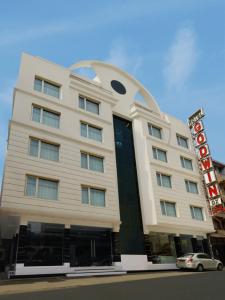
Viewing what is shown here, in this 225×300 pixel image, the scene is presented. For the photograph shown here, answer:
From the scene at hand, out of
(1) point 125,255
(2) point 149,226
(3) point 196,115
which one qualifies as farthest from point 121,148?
(3) point 196,115

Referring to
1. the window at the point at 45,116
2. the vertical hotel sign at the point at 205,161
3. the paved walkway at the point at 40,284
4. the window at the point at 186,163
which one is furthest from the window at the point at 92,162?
the vertical hotel sign at the point at 205,161

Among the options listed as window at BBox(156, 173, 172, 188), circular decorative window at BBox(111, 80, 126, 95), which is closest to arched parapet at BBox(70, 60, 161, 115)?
circular decorative window at BBox(111, 80, 126, 95)

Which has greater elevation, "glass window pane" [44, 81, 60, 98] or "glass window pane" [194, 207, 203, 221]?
"glass window pane" [44, 81, 60, 98]

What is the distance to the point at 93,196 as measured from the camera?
21000 mm

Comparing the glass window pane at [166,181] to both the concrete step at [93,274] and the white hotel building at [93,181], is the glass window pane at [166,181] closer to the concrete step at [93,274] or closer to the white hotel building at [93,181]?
the white hotel building at [93,181]

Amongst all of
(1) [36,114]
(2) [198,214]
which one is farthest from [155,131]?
(1) [36,114]

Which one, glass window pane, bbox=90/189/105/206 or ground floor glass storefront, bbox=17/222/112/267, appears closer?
ground floor glass storefront, bbox=17/222/112/267

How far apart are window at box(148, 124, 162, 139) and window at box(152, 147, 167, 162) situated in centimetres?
184

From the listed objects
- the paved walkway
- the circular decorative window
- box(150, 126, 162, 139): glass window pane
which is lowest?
the paved walkway

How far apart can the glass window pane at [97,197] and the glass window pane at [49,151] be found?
393 centimetres

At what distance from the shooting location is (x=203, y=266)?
851 inches

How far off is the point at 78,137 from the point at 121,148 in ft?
19.2

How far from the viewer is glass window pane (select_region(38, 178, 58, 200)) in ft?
60.2

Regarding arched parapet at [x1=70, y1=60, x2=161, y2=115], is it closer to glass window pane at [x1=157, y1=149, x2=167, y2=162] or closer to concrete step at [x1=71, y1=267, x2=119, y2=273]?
glass window pane at [x1=157, y1=149, x2=167, y2=162]
